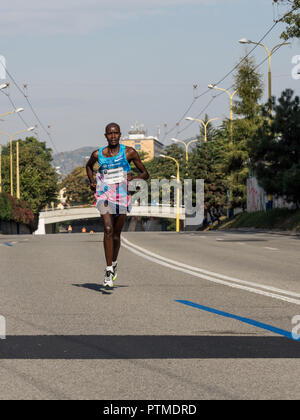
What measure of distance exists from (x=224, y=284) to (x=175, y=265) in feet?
12.1

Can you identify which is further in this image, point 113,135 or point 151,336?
point 113,135

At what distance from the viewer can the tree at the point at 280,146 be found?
130ft

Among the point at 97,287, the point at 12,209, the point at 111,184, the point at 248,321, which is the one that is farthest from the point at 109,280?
the point at 12,209

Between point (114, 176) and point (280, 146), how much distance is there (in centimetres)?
3062

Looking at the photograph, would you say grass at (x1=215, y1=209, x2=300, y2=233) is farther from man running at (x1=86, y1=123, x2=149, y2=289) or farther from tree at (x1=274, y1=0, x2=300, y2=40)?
man running at (x1=86, y1=123, x2=149, y2=289)

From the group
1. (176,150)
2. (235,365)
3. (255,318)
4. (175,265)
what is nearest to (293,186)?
(175,265)

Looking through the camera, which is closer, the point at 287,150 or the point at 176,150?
the point at 287,150

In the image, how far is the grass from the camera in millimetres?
42156

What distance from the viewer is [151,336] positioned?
6738 mm

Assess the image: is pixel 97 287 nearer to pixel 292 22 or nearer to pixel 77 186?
pixel 292 22

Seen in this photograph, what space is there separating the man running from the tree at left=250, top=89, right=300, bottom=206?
95.6ft

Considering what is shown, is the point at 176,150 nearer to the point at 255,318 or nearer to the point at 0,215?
the point at 0,215

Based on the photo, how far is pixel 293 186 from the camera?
37.3 m
